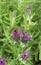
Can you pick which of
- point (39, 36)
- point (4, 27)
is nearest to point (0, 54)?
point (4, 27)

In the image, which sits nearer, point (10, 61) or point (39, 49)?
point (10, 61)

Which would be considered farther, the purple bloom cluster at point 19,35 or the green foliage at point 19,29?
the green foliage at point 19,29

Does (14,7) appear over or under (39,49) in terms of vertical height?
over

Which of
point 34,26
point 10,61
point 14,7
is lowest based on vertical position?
point 10,61

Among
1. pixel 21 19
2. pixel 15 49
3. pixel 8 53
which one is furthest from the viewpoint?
pixel 21 19

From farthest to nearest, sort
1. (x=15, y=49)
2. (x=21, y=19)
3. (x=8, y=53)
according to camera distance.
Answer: (x=21, y=19)
(x=8, y=53)
(x=15, y=49)

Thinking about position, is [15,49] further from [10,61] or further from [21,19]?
[21,19]

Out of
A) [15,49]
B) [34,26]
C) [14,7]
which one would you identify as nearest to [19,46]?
[15,49]

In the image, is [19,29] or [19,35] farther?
[19,29]

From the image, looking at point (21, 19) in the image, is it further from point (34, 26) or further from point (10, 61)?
point (10, 61)

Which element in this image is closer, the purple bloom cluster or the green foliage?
the purple bloom cluster
